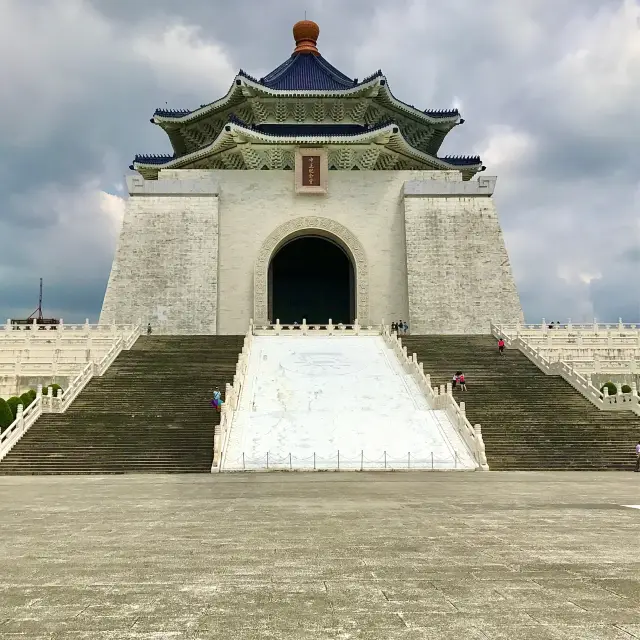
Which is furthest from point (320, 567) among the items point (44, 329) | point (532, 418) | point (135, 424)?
point (44, 329)

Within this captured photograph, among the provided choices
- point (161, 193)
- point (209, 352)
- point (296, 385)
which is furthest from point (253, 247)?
point (296, 385)

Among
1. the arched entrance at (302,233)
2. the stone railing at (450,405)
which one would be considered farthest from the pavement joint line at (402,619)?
the arched entrance at (302,233)

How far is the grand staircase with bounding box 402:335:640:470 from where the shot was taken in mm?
14445

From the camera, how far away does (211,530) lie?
6109 millimetres

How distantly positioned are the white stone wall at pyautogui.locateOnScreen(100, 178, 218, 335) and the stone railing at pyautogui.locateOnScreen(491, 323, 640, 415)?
1451 centimetres

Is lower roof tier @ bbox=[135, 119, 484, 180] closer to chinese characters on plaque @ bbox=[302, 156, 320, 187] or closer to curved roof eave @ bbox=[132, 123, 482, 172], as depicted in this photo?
curved roof eave @ bbox=[132, 123, 482, 172]

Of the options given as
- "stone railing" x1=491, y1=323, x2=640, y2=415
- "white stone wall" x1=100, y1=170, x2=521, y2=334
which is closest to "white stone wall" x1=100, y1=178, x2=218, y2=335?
"white stone wall" x1=100, y1=170, x2=521, y2=334

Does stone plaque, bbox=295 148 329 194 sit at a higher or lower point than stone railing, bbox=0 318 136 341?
higher

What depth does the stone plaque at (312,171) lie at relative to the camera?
3188 cm

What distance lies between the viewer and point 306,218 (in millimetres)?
32156

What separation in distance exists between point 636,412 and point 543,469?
5.31 metres

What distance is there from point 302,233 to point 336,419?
719 inches

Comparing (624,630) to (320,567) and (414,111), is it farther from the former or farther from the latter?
(414,111)

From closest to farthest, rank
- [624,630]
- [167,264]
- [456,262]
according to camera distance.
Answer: [624,630]
[167,264]
[456,262]
